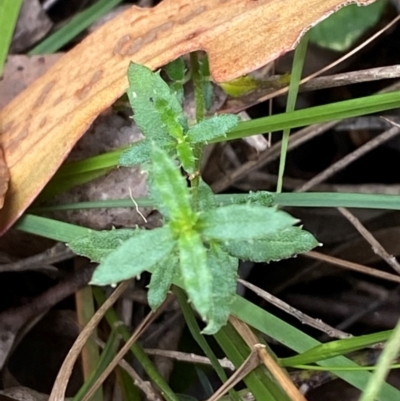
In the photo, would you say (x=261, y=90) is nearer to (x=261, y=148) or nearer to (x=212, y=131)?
(x=261, y=148)

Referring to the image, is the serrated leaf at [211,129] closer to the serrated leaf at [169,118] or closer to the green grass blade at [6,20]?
the serrated leaf at [169,118]

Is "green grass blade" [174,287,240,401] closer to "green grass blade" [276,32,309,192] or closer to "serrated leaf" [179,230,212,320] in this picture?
"green grass blade" [276,32,309,192]

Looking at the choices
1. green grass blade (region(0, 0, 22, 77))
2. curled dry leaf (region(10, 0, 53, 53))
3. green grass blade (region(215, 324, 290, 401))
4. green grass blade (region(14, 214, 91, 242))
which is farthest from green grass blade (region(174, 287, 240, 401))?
curled dry leaf (region(10, 0, 53, 53))

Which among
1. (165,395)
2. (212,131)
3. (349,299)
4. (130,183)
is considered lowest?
(349,299)

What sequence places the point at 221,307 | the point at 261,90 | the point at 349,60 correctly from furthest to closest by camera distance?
the point at 349,60 < the point at 261,90 < the point at 221,307

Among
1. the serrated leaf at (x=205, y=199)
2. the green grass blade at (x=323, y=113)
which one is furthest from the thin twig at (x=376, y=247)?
the serrated leaf at (x=205, y=199)

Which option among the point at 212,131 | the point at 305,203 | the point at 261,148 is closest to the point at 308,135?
the point at 261,148

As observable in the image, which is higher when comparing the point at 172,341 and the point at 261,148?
the point at 261,148
